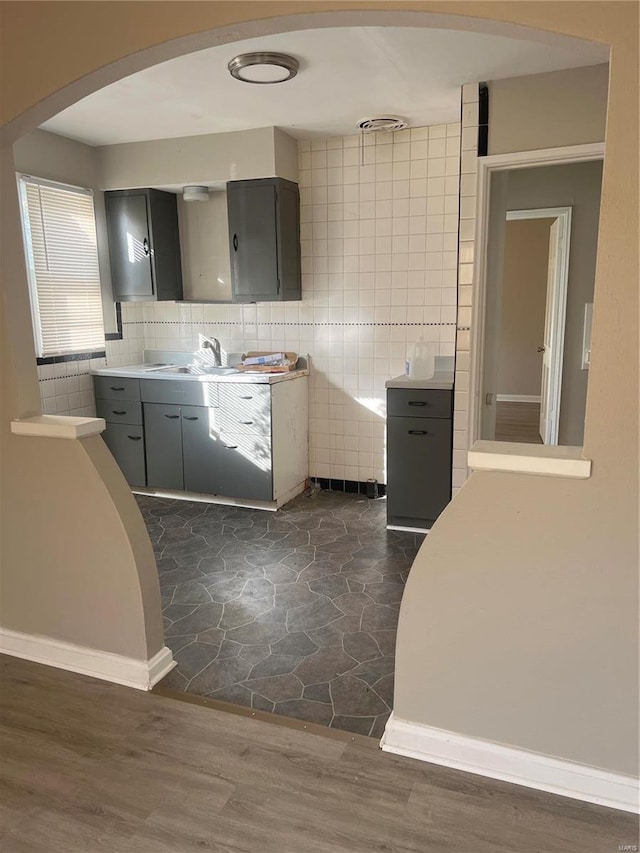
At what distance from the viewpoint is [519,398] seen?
333 inches

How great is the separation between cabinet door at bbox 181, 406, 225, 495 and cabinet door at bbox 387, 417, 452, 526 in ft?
3.96

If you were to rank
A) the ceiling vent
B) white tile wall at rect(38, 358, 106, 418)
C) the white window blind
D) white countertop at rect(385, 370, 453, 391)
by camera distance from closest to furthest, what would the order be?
white countertop at rect(385, 370, 453, 391) → the ceiling vent → the white window blind → white tile wall at rect(38, 358, 106, 418)

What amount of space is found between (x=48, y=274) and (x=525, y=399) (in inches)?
253

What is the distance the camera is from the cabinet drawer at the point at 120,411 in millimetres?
4348

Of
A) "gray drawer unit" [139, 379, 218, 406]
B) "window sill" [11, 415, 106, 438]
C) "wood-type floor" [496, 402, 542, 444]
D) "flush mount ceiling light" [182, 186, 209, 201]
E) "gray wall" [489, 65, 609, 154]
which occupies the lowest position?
"wood-type floor" [496, 402, 542, 444]

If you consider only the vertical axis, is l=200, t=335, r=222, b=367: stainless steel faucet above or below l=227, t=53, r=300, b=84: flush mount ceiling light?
below

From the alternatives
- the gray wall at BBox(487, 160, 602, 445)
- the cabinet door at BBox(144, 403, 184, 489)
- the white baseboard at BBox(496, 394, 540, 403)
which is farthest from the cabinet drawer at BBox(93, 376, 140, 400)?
the white baseboard at BBox(496, 394, 540, 403)

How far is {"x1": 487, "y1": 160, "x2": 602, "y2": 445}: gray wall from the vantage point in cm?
439

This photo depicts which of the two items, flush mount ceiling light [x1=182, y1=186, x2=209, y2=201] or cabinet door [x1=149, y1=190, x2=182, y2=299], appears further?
cabinet door [x1=149, y1=190, x2=182, y2=299]

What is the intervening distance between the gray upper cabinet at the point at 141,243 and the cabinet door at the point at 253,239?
620mm

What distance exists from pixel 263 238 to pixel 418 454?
1.76m

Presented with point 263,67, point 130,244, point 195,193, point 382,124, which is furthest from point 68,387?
point 382,124

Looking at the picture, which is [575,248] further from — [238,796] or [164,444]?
[238,796]

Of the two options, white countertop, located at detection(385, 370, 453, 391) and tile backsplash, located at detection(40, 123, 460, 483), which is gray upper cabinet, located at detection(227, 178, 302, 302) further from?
white countertop, located at detection(385, 370, 453, 391)
